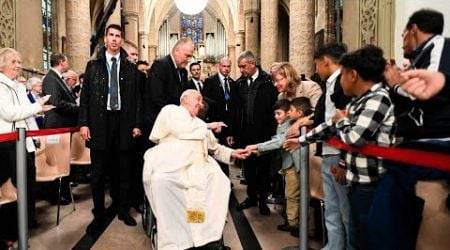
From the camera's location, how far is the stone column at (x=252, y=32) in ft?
60.5

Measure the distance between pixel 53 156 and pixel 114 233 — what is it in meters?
1.12

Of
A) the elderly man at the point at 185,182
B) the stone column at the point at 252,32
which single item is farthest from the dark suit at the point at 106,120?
the stone column at the point at 252,32

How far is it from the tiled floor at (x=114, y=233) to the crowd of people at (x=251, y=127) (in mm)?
130

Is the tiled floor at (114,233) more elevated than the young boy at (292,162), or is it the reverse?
the young boy at (292,162)

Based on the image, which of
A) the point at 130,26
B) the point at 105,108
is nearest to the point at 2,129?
the point at 105,108

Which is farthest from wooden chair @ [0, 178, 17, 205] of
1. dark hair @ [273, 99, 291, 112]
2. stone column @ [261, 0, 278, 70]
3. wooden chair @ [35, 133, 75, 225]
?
stone column @ [261, 0, 278, 70]

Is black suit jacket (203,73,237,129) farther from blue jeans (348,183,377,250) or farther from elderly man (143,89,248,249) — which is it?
blue jeans (348,183,377,250)

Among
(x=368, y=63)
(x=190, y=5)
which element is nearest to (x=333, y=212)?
(x=368, y=63)

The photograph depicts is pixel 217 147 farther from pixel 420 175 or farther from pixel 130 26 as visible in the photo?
pixel 130 26

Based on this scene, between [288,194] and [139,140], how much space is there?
6.18 feet

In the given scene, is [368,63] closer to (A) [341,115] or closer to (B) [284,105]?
(A) [341,115]

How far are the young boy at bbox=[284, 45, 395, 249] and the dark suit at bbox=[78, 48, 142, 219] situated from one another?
2.43 m

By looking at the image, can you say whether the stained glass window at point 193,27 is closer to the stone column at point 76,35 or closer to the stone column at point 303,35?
the stone column at point 76,35

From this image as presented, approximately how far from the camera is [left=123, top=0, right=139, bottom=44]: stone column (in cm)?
2022
